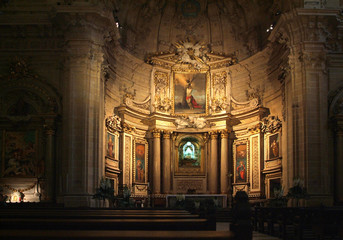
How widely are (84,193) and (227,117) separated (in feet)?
34.9

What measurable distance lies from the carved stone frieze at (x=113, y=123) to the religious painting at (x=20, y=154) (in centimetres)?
405

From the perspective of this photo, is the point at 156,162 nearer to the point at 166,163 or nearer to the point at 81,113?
the point at 166,163

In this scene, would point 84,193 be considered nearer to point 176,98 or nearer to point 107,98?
point 107,98

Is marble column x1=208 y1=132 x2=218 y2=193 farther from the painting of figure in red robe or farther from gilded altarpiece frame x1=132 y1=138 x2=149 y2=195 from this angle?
gilded altarpiece frame x1=132 y1=138 x2=149 y2=195

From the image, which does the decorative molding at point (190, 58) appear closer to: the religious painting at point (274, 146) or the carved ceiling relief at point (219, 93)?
the carved ceiling relief at point (219, 93)

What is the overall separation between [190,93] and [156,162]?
15.3ft

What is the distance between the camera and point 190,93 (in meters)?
29.4

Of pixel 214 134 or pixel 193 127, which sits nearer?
pixel 214 134

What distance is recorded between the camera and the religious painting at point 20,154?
21.0m

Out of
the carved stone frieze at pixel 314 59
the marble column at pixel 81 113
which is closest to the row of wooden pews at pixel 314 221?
the marble column at pixel 81 113

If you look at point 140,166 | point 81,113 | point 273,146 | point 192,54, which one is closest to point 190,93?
point 192,54

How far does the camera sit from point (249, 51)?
92.5 feet

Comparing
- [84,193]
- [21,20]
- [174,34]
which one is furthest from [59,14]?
[174,34]

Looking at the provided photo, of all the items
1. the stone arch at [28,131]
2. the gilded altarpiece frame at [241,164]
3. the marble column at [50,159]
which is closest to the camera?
the marble column at [50,159]
